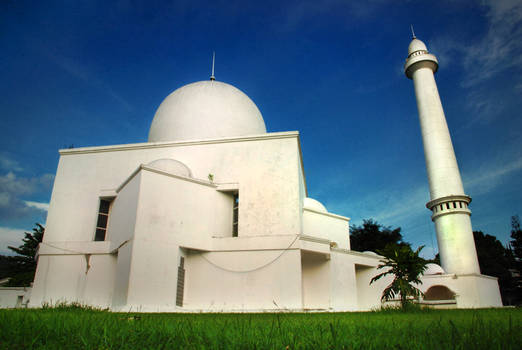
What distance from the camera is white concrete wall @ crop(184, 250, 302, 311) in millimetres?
12992

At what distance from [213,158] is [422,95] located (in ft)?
54.5

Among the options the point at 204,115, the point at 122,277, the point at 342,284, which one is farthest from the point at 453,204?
the point at 122,277

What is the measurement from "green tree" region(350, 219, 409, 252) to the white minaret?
11.3 m

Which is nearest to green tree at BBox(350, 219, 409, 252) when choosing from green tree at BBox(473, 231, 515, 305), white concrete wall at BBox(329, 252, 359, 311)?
green tree at BBox(473, 231, 515, 305)

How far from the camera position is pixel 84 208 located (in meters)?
15.7

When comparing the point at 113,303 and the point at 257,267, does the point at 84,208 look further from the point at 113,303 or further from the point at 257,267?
the point at 257,267

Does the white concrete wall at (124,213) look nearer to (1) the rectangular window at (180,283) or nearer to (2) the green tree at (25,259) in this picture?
(1) the rectangular window at (180,283)

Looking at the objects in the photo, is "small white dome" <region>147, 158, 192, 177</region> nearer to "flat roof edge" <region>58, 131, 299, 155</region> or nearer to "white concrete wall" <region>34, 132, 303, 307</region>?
"white concrete wall" <region>34, 132, 303, 307</region>

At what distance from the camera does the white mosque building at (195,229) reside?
42.1 feet

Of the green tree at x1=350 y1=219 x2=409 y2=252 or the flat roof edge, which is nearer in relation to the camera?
the flat roof edge

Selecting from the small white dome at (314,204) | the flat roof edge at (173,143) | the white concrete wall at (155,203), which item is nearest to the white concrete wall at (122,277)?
the white concrete wall at (155,203)

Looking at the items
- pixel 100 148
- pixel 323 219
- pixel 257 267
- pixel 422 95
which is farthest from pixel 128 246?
pixel 422 95

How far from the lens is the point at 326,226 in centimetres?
1831

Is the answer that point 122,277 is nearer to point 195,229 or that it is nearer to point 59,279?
point 195,229
